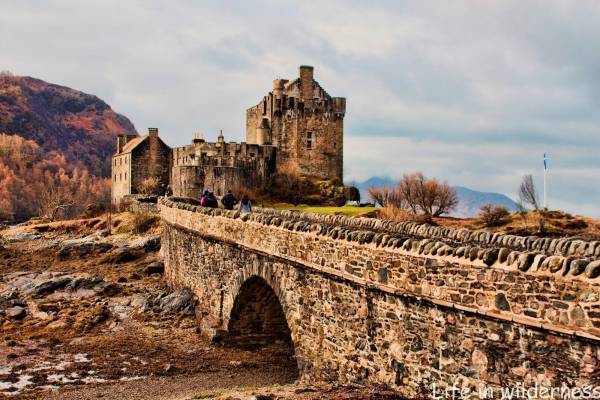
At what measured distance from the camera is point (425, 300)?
10.8m

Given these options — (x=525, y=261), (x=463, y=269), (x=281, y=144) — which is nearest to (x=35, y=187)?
(x=281, y=144)

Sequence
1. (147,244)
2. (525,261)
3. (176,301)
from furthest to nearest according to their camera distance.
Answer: (147,244)
(176,301)
(525,261)

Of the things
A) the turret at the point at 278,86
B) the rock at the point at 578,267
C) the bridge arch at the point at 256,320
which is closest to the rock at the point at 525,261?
the rock at the point at 578,267

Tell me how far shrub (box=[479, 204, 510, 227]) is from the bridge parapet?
18.9 metres

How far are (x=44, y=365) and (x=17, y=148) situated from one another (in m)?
142

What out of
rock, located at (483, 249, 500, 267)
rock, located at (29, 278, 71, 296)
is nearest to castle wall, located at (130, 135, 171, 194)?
rock, located at (29, 278, 71, 296)

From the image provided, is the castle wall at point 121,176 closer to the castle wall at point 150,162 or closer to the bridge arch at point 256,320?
the castle wall at point 150,162

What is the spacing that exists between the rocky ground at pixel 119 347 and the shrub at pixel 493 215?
18.2 m

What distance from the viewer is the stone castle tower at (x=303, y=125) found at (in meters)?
58.8

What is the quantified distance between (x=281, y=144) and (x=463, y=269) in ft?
163

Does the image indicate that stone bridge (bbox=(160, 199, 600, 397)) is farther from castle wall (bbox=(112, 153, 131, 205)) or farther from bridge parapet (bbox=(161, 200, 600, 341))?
castle wall (bbox=(112, 153, 131, 205))

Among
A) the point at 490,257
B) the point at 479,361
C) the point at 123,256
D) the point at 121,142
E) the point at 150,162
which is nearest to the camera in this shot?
the point at 490,257

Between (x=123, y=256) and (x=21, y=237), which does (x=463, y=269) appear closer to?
(x=123, y=256)

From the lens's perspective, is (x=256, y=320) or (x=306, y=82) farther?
(x=306, y=82)
